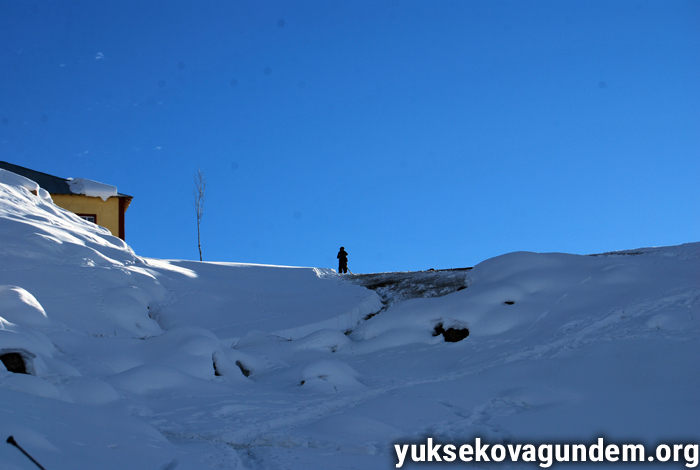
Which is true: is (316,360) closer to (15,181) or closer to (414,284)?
(414,284)

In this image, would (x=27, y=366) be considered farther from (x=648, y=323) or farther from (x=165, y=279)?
(x=648, y=323)

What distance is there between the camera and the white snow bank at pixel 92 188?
20500 millimetres

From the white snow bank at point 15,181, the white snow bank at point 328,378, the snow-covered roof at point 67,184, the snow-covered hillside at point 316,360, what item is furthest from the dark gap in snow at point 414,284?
the snow-covered roof at point 67,184

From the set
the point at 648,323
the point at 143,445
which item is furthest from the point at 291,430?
the point at 648,323

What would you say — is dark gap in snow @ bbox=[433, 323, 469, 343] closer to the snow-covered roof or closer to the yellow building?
the yellow building

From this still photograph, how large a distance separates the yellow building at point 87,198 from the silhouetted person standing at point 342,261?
895 cm

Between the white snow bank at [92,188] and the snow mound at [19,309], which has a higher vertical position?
the white snow bank at [92,188]

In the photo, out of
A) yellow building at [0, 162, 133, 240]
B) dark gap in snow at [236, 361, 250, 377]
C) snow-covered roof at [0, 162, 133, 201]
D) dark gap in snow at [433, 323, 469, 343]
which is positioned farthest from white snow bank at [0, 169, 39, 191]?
dark gap in snow at [433, 323, 469, 343]

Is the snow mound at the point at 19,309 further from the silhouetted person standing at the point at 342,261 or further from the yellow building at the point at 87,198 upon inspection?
the yellow building at the point at 87,198

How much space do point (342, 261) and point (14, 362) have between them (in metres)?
13.5

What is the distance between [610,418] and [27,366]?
6.58 m

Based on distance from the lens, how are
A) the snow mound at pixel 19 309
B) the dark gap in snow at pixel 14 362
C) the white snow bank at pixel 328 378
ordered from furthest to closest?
the snow mound at pixel 19 309 < the white snow bank at pixel 328 378 < the dark gap in snow at pixel 14 362

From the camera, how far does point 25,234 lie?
36.0ft

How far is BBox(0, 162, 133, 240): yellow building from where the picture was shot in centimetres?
2033
